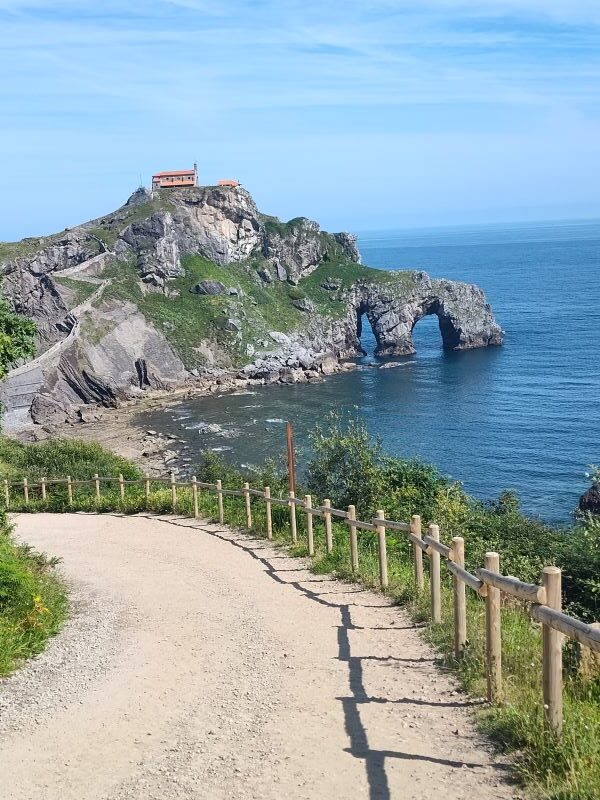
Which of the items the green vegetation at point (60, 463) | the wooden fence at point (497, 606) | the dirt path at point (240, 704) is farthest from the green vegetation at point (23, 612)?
the green vegetation at point (60, 463)

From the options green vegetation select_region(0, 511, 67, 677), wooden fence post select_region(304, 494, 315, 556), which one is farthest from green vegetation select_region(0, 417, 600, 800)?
green vegetation select_region(0, 511, 67, 677)

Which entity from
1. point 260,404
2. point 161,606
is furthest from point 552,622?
point 260,404

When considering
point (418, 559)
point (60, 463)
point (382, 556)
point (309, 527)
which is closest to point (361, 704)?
point (418, 559)

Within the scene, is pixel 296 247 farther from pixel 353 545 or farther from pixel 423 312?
pixel 353 545

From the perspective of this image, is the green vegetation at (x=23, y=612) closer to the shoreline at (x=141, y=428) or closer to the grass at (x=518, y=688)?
the grass at (x=518, y=688)

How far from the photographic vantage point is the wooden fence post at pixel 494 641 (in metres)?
8.05

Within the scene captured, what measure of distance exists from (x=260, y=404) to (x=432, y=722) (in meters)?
71.7

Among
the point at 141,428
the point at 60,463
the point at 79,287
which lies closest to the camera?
the point at 60,463

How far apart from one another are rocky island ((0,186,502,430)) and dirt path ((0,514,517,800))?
6322 cm

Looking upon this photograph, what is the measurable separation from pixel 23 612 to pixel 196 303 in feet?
301

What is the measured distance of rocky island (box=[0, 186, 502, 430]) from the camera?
82.0 metres

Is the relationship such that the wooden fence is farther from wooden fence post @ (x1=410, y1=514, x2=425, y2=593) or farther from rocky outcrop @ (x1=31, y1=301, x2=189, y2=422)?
rocky outcrop @ (x1=31, y1=301, x2=189, y2=422)

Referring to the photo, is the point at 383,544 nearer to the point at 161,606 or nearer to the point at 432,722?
the point at 161,606

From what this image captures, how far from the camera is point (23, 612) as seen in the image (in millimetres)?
12156
